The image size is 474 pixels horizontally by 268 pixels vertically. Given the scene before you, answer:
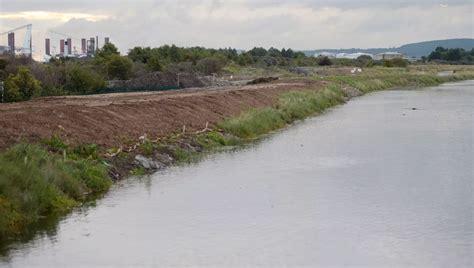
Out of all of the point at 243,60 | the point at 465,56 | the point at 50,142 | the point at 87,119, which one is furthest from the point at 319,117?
the point at 465,56

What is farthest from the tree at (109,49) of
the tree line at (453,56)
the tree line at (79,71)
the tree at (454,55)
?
the tree at (454,55)

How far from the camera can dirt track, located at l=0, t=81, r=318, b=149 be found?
2345cm

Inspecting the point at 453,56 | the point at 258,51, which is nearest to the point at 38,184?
the point at 258,51

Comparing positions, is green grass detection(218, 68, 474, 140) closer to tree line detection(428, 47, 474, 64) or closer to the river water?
the river water

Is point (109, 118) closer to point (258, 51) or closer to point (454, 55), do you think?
point (258, 51)

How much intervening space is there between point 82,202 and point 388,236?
7788mm

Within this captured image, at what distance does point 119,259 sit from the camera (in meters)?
14.3

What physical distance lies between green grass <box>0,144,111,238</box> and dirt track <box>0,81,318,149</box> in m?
1.62

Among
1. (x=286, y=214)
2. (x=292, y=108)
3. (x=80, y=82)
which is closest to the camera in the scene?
(x=286, y=214)

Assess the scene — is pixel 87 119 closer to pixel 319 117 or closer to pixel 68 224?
pixel 68 224

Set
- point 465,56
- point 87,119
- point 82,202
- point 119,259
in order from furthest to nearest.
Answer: point 465,56, point 87,119, point 82,202, point 119,259

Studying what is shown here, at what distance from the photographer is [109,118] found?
1138 inches

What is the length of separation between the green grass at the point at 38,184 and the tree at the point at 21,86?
20.9 m

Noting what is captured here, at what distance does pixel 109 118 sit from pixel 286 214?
12.3 m
